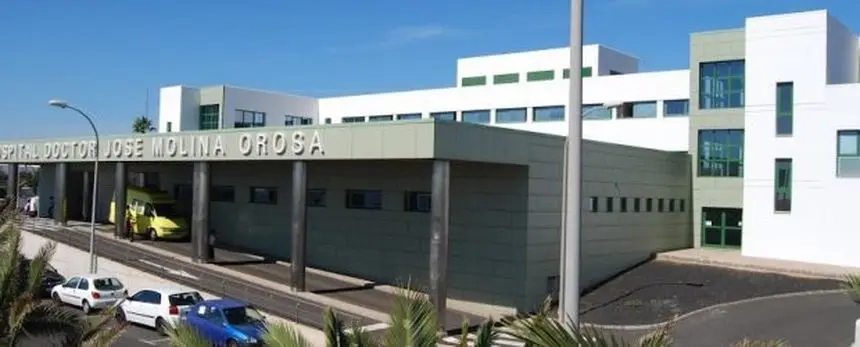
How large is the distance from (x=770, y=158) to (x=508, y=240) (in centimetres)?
1350

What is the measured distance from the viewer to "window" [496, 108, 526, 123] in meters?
45.5

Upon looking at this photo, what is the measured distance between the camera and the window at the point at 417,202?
97.1ft

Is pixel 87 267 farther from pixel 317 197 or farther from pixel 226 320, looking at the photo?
pixel 226 320

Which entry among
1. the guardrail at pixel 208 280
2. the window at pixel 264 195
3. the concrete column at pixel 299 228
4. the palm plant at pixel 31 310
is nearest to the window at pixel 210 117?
the guardrail at pixel 208 280

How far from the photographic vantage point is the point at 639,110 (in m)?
41.0

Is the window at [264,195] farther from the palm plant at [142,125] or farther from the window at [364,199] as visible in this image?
the palm plant at [142,125]

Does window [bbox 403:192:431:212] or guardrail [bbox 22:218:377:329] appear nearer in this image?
guardrail [bbox 22:218:377:329]

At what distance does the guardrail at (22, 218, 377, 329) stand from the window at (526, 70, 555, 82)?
28682mm

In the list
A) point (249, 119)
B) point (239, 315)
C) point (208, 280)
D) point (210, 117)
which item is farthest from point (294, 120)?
point (239, 315)

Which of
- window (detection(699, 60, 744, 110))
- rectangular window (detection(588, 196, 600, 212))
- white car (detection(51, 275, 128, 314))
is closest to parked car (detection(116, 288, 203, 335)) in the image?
white car (detection(51, 275, 128, 314))

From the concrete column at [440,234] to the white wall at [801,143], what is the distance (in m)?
16.3

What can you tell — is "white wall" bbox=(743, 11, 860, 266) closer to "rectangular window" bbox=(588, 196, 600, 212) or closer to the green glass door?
the green glass door


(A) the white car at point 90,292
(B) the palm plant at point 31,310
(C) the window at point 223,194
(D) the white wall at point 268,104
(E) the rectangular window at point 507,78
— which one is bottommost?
(A) the white car at point 90,292

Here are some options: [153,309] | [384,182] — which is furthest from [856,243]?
[153,309]
